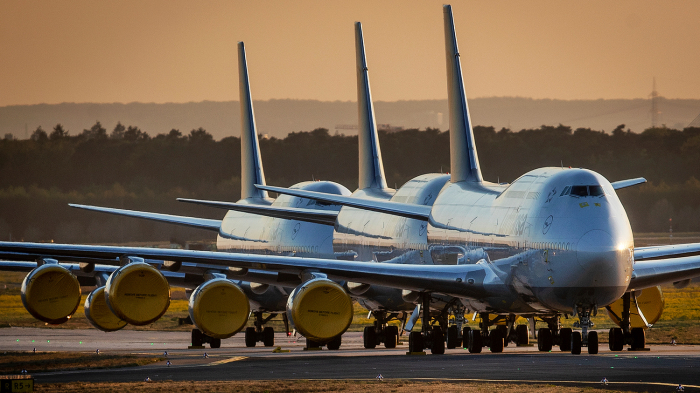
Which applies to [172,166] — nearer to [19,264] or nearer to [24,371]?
[19,264]

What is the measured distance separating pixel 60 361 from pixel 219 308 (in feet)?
13.9

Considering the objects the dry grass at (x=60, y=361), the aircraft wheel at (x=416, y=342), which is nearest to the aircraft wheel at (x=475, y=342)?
the aircraft wheel at (x=416, y=342)

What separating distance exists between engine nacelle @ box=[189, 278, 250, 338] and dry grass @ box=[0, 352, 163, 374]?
6.12ft

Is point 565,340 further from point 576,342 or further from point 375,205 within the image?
point 375,205

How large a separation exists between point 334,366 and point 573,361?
5.24 m

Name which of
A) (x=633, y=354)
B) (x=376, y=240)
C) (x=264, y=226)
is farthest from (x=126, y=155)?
(x=633, y=354)

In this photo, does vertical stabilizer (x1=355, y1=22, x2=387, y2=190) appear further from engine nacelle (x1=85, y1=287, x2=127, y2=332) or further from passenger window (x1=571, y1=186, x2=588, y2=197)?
passenger window (x1=571, y1=186, x2=588, y2=197)

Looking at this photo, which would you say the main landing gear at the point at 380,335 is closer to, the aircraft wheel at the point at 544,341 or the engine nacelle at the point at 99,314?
the aircraft wheel at the point at 544,341

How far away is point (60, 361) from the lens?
2734 cm

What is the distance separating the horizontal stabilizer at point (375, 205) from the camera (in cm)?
3091

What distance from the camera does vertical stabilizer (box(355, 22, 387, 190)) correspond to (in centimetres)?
4016

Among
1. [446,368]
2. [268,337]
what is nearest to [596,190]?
[446,368]

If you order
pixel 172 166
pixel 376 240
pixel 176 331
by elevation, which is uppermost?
pixel 172 166

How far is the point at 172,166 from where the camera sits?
370 ft
